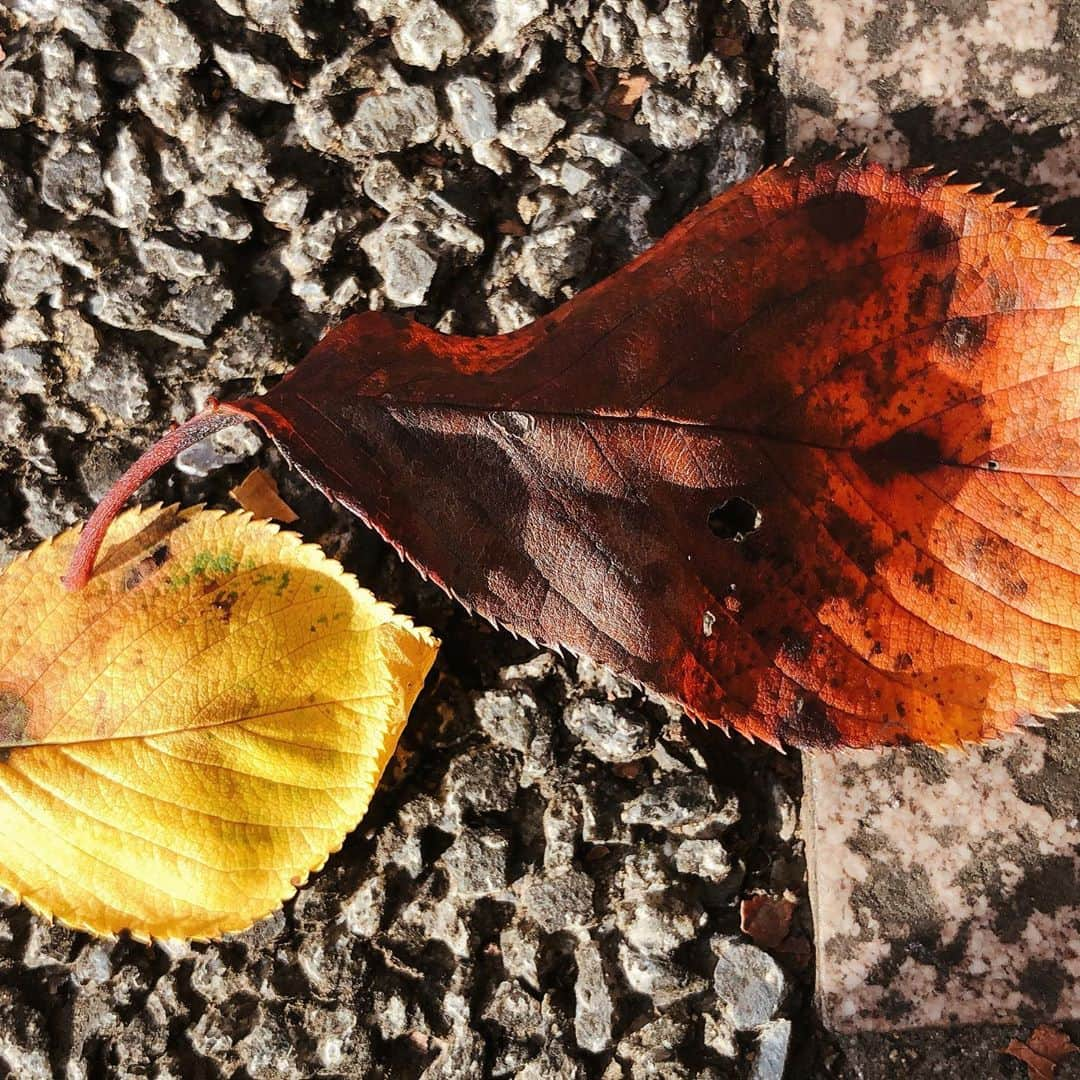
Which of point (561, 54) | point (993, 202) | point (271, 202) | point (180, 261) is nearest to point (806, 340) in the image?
point (993, 202)

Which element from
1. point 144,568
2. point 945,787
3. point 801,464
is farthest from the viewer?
point 945,787

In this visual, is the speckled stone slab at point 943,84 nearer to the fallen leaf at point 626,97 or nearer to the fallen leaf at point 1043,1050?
the fallen leaf at point 626,97

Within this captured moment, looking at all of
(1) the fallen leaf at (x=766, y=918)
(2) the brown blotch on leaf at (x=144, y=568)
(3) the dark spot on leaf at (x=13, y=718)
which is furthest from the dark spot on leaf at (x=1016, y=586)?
(3) the dark spot on leaf at (x=13, y=718)

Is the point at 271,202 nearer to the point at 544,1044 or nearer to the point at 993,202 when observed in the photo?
the point at 993,202

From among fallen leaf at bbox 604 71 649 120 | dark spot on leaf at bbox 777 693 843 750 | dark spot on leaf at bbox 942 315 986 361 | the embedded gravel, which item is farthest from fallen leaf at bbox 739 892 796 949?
fallen leaf at bbox 604 71 649 120

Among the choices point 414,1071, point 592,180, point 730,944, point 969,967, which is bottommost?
point 969,967

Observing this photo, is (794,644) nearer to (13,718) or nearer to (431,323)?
(431,323)

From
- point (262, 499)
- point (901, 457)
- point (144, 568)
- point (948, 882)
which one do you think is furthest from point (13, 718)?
point (948, 882)
